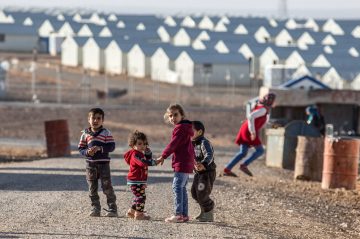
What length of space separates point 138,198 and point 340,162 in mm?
7663

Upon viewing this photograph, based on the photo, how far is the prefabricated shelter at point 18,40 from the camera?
322 ft

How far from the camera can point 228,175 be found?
20891 millimetres

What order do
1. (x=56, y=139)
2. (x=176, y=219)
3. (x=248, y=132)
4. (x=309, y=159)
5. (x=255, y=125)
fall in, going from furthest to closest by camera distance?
(x=56, y=139), (x=309, y=159), (x=248, y=132), (x=255, y=125), (x=176, y=219)

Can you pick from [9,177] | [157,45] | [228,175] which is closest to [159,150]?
[228,175]

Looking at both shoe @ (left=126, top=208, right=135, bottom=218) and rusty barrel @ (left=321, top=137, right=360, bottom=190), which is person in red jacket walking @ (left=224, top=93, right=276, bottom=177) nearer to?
rusty barrel @ (left=321, top=137, right=360, bottom=190)

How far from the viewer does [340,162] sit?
2048 centimetres

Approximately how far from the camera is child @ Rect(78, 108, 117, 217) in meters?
13.5

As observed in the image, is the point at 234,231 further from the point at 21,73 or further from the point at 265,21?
the point at 265,21

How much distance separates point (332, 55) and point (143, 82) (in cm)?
1152

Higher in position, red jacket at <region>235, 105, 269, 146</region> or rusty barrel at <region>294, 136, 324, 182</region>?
red jacket at <region>235, 105, 269, 146</region>

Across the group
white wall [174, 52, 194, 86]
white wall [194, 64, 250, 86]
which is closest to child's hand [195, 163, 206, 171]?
white wall [174, 52, 194, 86]

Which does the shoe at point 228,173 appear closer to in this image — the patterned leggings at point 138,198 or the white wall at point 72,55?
the patterned leggings at point 138,198

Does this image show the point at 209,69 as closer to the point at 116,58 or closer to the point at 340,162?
the point at 116,58

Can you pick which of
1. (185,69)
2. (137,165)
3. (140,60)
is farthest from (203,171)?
(140,60)
